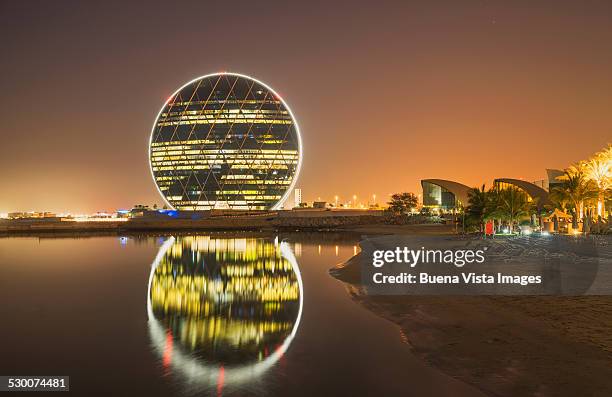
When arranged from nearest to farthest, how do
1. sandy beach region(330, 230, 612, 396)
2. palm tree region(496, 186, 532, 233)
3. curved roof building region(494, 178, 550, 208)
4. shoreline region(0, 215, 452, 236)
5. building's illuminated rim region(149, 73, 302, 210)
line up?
sandy beach region(330, 230, 612, 396) < palm tree region(496, 186, 532, 233) < curved roof building region(494, 178, 550, 208) < shoreline region(0, 215, 452, 236) < building's illuminated rim region(149, 73, 302, 210)

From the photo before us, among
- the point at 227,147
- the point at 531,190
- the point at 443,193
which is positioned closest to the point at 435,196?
the point at 443,193

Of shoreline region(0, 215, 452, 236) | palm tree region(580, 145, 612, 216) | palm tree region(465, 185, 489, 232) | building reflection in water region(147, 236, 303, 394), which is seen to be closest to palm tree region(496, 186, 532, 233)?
palm tree region(465, 185, 489, 232)

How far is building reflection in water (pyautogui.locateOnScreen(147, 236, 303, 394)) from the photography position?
10555mm

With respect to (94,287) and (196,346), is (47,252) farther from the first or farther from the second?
(196,346)

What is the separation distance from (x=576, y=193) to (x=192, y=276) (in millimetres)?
29224

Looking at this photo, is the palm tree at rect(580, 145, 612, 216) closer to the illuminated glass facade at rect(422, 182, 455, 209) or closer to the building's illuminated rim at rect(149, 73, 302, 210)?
the illuminated glass facade at rect(422, 182, 455, 209)

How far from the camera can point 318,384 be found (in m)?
9.40

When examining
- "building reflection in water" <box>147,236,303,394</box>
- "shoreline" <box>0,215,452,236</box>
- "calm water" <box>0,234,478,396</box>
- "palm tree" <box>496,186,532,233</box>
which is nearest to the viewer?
"calm water" <box>0,234,478,396</box>

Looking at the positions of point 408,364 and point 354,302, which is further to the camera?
point 354,302

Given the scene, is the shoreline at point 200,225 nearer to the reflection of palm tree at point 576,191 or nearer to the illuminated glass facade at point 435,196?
the illuminated glass facade at point 435,196

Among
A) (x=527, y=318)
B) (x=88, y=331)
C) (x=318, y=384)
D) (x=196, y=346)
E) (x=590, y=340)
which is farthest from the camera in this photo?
(x=88, y=331)

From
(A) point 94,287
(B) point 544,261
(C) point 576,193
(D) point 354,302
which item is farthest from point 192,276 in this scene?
(C) point 576,193

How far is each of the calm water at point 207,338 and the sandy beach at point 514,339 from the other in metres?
0.55

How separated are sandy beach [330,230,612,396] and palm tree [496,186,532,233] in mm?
28971
